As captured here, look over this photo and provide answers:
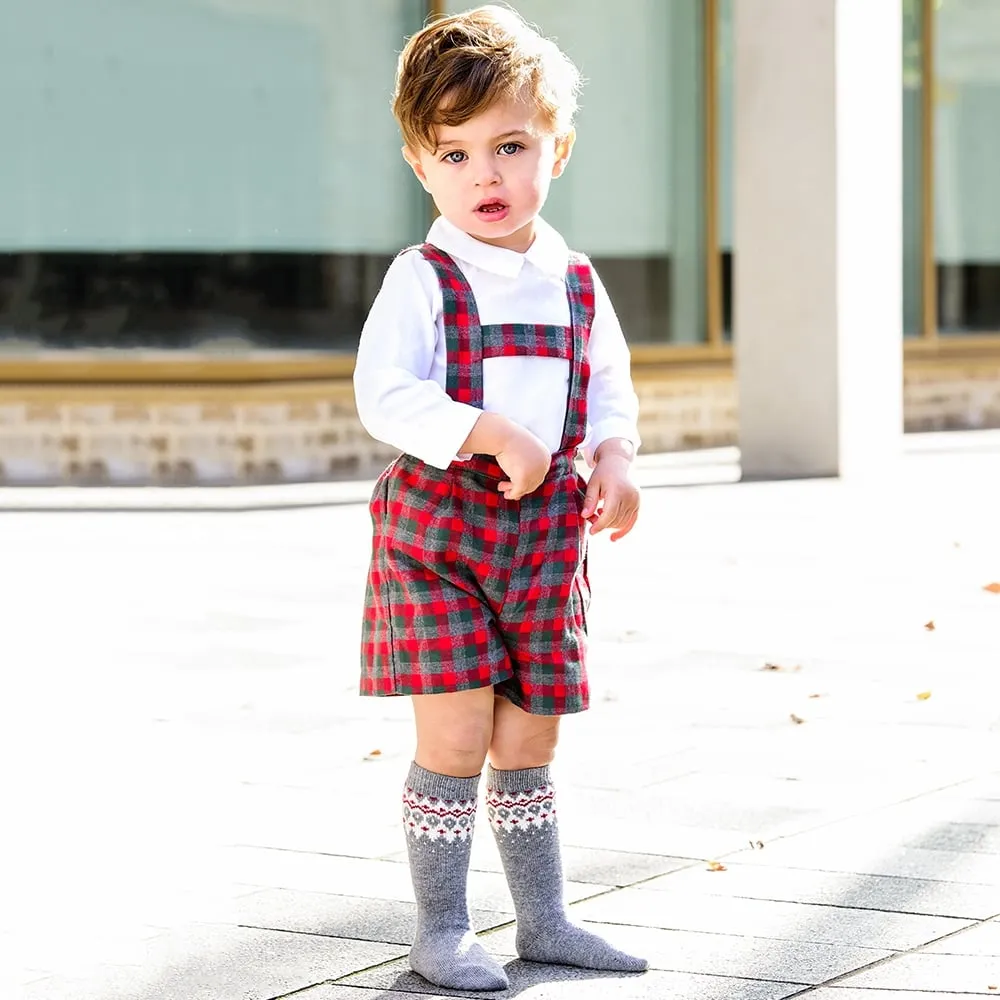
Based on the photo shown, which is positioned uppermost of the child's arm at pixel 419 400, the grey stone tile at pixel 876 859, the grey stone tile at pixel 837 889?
the child's arm at pixel 419 400

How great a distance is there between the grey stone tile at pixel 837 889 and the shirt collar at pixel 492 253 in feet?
3.85

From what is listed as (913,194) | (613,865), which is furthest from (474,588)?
(913,194)

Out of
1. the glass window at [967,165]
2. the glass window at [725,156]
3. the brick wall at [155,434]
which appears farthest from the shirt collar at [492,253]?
the glass window at [967,165]

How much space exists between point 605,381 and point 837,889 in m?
1.03

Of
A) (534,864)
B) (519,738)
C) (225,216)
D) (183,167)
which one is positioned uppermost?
(183,167)

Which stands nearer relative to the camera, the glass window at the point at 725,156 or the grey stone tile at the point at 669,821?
the grey stone tile at the point at 669,821

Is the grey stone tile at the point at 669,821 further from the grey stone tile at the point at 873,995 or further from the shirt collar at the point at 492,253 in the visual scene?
the shirt collar at the point at 492,253

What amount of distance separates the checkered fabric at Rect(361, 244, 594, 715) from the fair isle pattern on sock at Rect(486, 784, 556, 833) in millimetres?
181

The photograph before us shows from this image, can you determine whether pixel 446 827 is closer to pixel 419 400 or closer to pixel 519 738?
pixel 519 738

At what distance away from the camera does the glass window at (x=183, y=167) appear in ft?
39.7

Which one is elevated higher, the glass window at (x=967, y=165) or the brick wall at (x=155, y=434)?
the glass window at (x=967, y=165)

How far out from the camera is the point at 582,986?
10.1ft

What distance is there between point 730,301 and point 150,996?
1196cm

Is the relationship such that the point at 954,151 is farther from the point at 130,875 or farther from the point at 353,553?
the point at 130,875
